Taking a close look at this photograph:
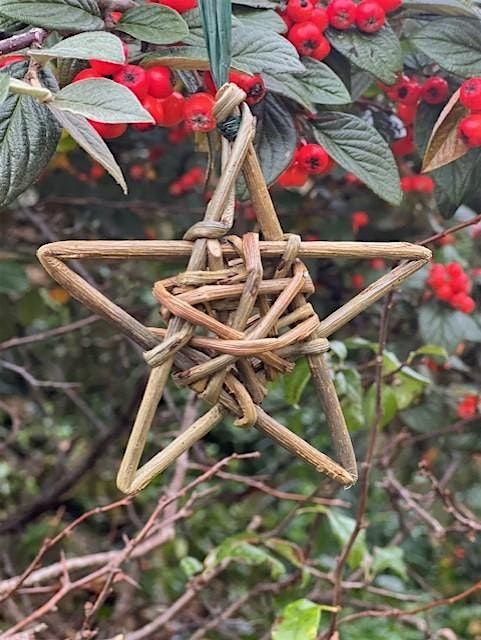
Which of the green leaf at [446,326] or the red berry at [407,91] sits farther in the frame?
the green leaf at [446,326]

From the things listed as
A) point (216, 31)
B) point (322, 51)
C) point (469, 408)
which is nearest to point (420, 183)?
point (469, 408)

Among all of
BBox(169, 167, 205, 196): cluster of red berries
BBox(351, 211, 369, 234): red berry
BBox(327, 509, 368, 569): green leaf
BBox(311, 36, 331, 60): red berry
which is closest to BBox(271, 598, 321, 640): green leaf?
BBox(327, 509, 368, 569): green leaf

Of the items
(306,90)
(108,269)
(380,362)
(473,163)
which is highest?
(306,90)

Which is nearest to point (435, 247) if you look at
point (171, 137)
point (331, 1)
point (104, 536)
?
point (171, 137)

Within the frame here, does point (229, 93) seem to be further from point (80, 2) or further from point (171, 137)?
point (171, 137)

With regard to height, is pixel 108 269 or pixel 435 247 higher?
pixel 435 247

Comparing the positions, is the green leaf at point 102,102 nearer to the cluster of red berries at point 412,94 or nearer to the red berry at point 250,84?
the red berry at point 250,84

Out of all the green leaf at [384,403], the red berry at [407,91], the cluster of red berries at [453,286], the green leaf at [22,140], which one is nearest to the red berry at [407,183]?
the cluster of red berries at [453,286]
